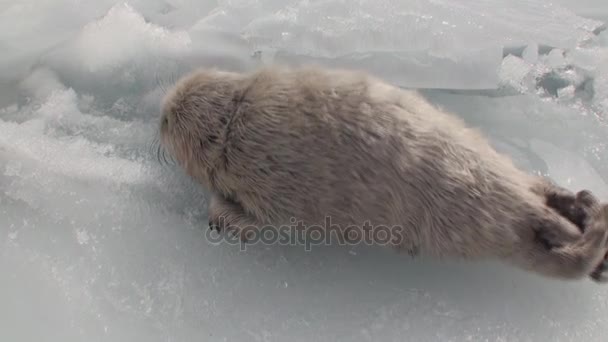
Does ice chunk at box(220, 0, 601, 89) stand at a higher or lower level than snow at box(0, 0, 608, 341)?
higher

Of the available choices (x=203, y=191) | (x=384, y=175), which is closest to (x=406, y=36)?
(x=384, y=175)

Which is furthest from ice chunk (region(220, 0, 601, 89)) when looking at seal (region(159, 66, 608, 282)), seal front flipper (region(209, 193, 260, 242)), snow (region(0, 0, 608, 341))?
seal front flipper (region(209, 193, 260, 242))

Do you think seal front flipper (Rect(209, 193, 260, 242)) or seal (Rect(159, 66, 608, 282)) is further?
seal front flipper (Rect(209, 193, 260, 242))

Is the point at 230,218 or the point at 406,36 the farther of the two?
the point at 406,36

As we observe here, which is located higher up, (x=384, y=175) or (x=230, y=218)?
(x=384, y=175)

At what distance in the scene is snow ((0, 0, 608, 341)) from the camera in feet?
6.57

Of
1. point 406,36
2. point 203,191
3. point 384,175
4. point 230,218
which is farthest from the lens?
point 406,36

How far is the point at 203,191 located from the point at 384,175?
2.73ft

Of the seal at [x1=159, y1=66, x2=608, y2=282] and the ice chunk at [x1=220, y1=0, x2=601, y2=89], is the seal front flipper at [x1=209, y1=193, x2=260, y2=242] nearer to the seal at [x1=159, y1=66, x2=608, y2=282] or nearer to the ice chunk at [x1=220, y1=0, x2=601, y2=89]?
the seal at [x1=159, y1=66, x2=608, y2=282]

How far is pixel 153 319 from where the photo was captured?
A: 1.99 meters

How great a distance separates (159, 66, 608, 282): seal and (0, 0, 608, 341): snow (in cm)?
24

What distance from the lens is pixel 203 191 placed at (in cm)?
228

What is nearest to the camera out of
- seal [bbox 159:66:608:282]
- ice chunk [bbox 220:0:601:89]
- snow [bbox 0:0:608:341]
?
seal [bbox 159:66:608:282]

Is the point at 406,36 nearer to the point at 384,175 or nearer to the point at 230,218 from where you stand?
the point at 384,175
